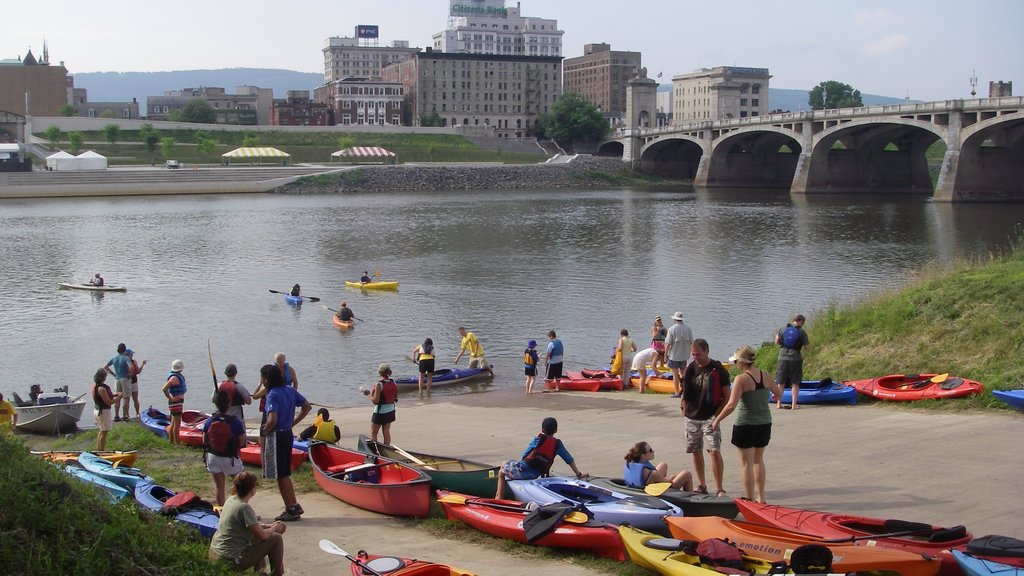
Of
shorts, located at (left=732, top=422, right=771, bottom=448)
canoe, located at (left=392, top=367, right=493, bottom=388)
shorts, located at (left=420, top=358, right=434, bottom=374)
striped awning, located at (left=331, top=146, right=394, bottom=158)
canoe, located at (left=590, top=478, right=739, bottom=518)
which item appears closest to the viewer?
canoe, located at (left=590, top=478, right=739, bottom=518)

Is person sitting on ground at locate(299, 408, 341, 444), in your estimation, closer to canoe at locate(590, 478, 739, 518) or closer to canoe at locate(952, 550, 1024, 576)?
canoe at locate(590, 478, 739, 518)

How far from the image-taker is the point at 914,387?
52.0 feet

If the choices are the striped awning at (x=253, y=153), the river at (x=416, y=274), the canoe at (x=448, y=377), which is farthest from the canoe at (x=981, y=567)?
the striped awning at (x=253, y=153)

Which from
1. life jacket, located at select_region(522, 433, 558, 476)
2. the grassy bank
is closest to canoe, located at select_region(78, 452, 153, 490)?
life jacket, located at select_region(522, 433, 558, 476)

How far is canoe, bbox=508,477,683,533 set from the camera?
9.30 m

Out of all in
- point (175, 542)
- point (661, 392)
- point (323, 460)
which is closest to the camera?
point (175, 542)

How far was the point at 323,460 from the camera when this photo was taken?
12391mm

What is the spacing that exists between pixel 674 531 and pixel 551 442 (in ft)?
7.51

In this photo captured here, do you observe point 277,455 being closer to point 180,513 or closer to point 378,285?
point 180,513

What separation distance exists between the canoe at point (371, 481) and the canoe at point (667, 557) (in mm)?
2667

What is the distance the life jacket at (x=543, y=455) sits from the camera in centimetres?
1082

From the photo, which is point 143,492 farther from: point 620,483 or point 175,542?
point 620,483

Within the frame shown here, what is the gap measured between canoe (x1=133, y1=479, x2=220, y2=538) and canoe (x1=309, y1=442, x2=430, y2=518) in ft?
5.86

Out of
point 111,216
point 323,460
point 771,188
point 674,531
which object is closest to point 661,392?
point 323,460
